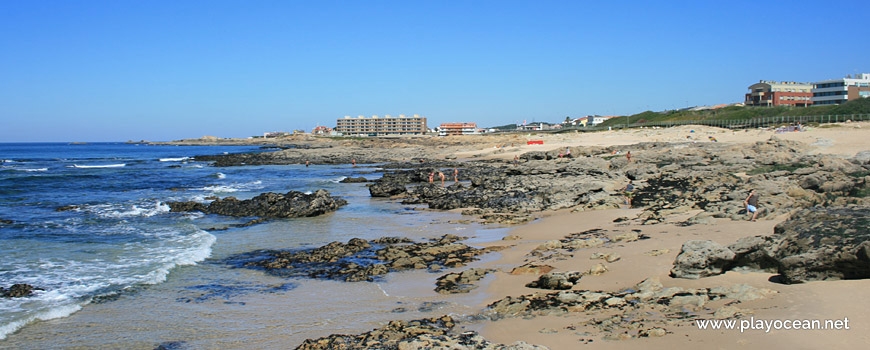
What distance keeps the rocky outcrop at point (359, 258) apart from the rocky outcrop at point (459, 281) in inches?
43.5

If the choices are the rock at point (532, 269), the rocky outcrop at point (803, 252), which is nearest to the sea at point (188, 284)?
the rock at point (532, 269)

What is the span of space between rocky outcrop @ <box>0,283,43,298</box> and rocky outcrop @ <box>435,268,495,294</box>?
23.9 ft

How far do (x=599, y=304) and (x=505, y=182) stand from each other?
17.2 metres

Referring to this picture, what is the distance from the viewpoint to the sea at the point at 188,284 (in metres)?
7.71

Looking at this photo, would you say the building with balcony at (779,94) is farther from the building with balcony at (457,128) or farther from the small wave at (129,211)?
the small wave at (129,211)

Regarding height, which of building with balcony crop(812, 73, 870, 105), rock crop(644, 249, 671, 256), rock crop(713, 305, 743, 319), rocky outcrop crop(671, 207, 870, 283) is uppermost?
building with balcony crop(812, 73, 870, 105)

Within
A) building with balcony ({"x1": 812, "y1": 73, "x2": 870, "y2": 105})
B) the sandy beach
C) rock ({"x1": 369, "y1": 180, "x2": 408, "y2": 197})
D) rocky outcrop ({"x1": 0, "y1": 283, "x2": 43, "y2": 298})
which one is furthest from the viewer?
building with balcony ({"x1": 812, "y1": 73, "x2": 870, "y2": 105})

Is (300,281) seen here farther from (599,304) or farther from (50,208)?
(50,208)

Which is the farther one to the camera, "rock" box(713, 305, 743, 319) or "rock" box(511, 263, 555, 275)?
"rock" box(511, 263, 555, 275)

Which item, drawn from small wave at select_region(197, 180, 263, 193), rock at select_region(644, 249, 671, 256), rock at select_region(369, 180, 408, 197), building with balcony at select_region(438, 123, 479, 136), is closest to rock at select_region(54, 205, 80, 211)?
small wave at select_region(197, 180, 263, 193)

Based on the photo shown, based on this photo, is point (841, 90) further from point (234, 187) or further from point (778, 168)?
point (234, 187)

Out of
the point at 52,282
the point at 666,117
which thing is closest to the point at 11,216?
the point at 52,282

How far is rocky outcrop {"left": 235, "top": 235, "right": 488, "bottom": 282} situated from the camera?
1105 centimetres

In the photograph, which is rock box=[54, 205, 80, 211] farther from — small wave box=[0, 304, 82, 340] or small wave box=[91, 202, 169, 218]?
small wave box=[0, 304, 82, 340]
